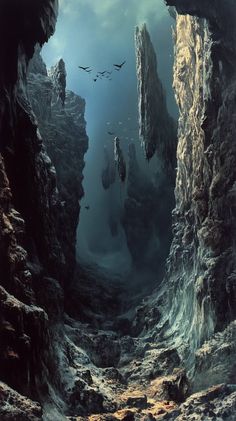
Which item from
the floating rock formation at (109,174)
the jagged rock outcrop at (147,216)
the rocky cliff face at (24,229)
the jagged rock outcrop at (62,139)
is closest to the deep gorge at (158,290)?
the rocky cliff face at (24,229)

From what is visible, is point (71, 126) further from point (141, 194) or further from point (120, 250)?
→ point (120, 250)

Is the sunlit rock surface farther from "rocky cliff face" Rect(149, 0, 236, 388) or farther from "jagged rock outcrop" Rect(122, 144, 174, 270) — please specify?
"jagged rock outcrop" Rect(122, 144, 174, 270)

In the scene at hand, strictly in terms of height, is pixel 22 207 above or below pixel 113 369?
above

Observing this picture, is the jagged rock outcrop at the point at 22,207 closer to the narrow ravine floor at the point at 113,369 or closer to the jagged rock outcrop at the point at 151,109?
the narrow ravine floor at the point at 113,369

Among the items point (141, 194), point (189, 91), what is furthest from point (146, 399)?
point (141, 194)

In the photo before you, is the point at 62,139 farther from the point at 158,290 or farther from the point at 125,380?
the point at 125,380

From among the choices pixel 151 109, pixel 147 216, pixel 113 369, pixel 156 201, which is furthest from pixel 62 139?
pixel 113 369

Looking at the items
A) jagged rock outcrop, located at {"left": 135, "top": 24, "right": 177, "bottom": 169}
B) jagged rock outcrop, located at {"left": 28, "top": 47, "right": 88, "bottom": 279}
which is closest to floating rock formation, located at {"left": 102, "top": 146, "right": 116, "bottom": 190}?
jagged rock outcrop, located at {"left": 28, "top": 47, "right": 88, "bottom": 279}
